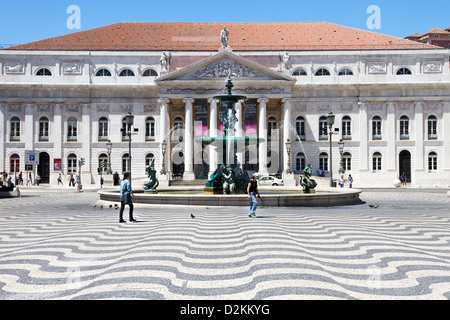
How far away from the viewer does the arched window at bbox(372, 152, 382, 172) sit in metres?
51.2

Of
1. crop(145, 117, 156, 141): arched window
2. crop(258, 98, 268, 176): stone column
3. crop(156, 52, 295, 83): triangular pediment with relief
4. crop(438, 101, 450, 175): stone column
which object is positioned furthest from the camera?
crop(145, 117, 156, 141): arched window

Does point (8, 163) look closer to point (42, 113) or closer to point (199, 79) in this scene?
point (42, 113)

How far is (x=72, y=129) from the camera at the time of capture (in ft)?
168

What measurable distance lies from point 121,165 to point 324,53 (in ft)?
87.4

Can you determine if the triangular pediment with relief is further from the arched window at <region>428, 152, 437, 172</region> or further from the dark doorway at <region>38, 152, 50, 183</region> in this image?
the arched window at <region>428, 152, 437, 172</region>

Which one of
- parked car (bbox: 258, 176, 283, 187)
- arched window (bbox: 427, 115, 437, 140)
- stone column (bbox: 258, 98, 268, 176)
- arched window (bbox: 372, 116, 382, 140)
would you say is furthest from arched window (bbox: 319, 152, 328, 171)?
arched window (bbox: 427, 115, 437, 140)

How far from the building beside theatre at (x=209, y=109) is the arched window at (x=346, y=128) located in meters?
0.11

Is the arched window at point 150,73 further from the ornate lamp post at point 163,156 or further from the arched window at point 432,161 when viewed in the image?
the arched window at point 432,161

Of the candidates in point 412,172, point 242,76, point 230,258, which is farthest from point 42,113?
point 230,258

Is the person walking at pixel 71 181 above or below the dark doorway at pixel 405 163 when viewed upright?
below

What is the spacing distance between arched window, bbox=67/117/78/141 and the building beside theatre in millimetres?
114

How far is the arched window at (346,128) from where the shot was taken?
51312mm

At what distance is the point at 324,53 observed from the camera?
170 feet

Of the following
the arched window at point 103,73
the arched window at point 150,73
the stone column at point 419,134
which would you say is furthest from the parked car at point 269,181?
the arched window at point 103,73
